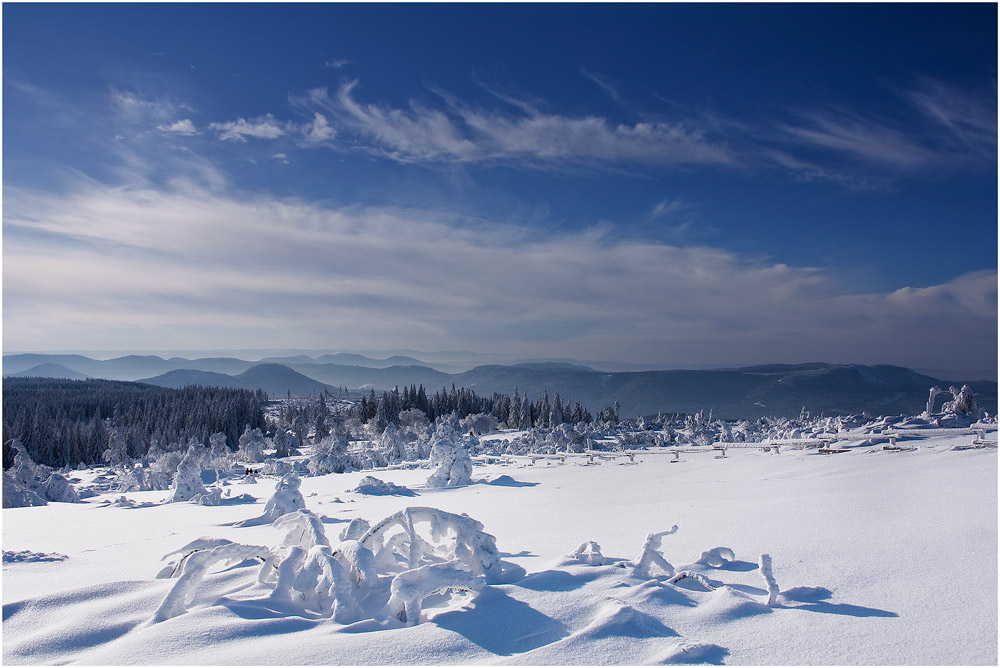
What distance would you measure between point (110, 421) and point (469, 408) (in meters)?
56.7

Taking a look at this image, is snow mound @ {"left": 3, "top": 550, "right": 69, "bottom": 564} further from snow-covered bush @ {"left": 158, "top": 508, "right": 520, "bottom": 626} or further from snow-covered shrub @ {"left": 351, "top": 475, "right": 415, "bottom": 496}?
snow-covered shrub @ {"left": 351, "top": 475, "right": 415, "bottom": 496}

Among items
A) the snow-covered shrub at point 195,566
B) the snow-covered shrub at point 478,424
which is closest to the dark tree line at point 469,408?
the snow-covered shrub at point 478,424

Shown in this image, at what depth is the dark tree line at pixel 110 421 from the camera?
60.9m

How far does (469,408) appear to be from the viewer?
9444 centimetres

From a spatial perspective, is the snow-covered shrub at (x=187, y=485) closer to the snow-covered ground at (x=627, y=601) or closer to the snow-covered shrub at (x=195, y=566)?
the snow-covered ground at (x=627, y=601)

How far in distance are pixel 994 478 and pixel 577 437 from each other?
45.4 m

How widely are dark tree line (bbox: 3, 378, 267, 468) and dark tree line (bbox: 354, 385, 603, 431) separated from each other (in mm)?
18887

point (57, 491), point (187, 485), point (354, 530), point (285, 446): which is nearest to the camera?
point (354, 530)

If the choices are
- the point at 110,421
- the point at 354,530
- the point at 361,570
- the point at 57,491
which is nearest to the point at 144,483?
the point at 57,491

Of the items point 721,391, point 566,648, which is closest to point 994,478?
point 566,648

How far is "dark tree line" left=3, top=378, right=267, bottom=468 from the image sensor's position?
6094 centimetres

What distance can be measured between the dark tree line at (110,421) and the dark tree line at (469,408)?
18887 mm

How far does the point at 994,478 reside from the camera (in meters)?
8.65

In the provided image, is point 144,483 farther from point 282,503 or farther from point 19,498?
point 282,503
